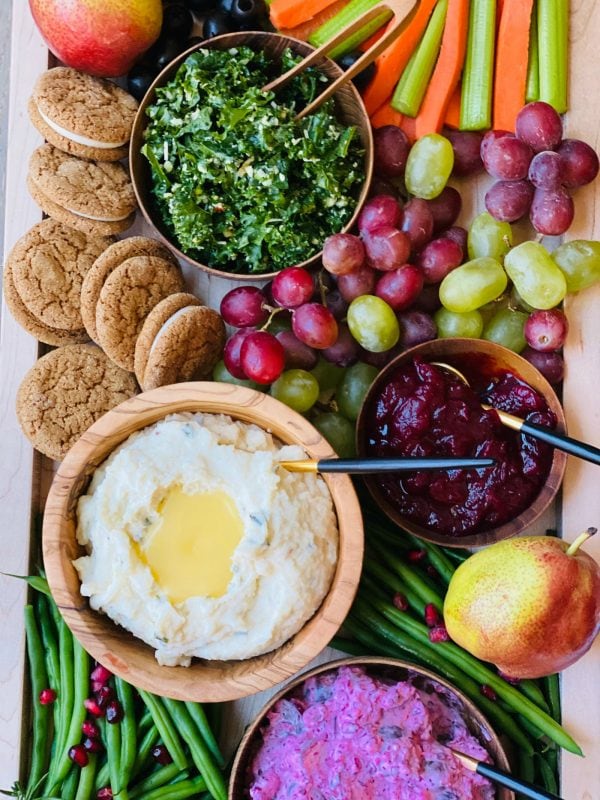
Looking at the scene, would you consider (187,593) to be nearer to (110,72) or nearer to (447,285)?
(447,285)

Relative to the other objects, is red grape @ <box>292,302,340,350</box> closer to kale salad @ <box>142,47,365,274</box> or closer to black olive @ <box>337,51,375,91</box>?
kale salad @ <box>142,47,365,274</box>

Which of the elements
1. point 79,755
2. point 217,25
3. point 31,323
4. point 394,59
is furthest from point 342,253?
point 79,755

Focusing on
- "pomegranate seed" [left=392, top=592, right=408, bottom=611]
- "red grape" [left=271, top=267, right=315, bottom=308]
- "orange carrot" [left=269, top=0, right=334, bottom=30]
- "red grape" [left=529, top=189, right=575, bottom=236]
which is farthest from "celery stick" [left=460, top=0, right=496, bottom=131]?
"pomegranate seed" [left=392, top=592, right=408, bottom=611]

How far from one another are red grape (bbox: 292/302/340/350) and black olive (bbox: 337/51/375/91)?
58 cm

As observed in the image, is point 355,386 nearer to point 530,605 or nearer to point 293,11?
point 530,605

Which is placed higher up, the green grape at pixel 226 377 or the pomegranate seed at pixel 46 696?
the green grape at pixel 226 377

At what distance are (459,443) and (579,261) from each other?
0.51m

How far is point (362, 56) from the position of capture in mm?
1952

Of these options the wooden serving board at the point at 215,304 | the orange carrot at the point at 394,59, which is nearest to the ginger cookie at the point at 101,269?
the wooden serving board at the point at 215,304

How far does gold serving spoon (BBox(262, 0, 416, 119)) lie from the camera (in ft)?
6.32

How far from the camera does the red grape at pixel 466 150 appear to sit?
83.1 inches

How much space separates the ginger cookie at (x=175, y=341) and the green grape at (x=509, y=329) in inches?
26.0

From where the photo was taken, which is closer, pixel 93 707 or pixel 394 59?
pixel 93 707

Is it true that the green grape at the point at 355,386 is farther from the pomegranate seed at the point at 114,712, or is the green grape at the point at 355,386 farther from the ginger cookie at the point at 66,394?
the pomegranate seed at the point at 114,712
